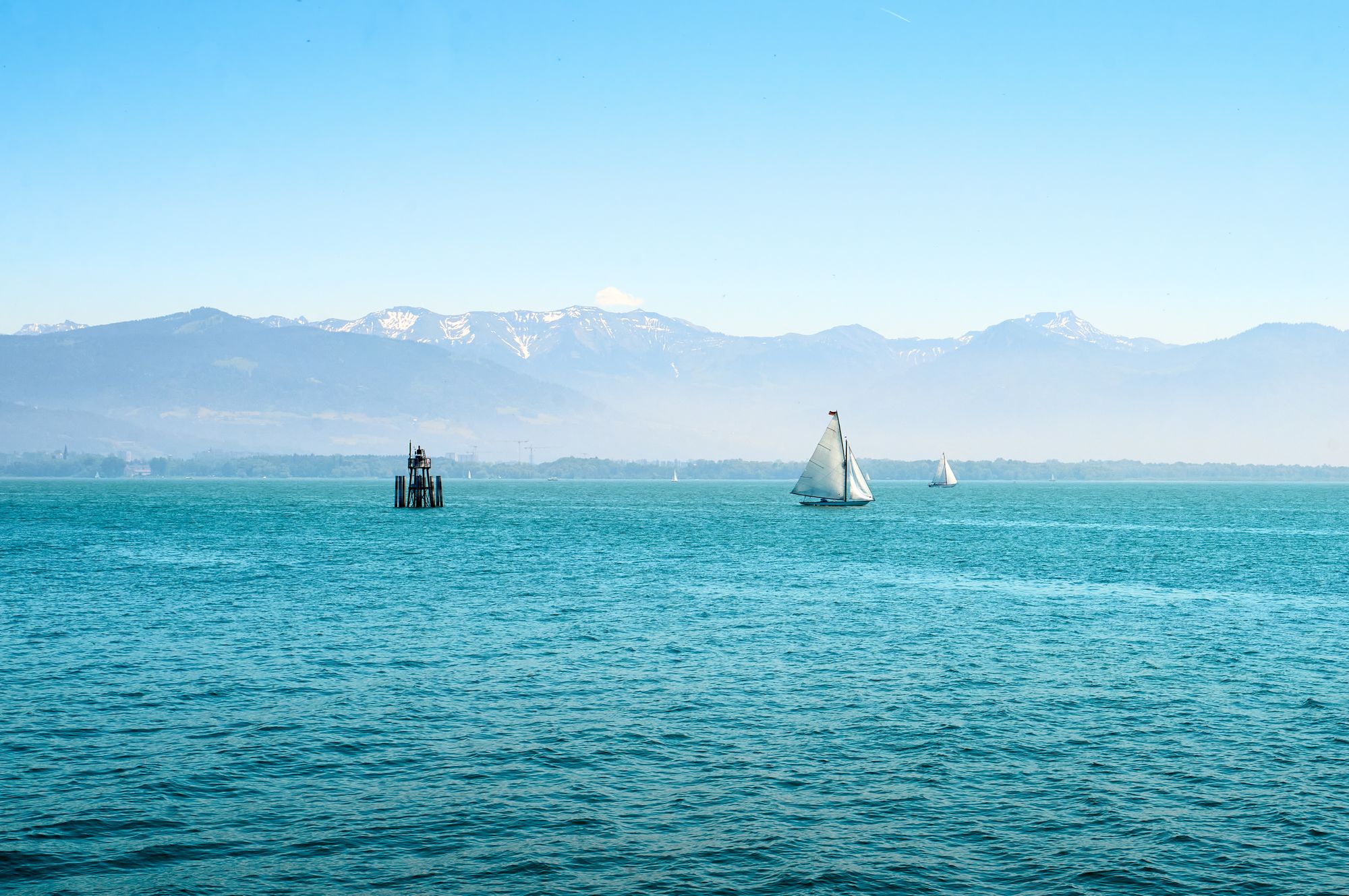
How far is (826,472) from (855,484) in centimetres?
931

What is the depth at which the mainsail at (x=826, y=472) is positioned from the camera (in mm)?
180125

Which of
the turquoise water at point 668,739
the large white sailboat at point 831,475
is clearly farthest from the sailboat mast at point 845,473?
the turquoise water at point 668,739

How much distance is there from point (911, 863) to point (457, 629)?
107 feet

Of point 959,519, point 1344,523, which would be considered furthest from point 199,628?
point 1344,523

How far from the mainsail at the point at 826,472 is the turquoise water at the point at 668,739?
108744 mm

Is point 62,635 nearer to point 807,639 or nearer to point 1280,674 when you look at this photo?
point 807,639

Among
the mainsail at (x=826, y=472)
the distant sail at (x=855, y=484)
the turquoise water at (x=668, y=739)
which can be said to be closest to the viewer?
the turquoise water at (x=668, y=739)

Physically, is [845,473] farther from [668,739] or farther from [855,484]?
[668,739]

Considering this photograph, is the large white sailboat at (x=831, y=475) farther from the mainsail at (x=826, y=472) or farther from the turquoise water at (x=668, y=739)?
the turquoise water at (x=668, y=739)

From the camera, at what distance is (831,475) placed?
18488cm

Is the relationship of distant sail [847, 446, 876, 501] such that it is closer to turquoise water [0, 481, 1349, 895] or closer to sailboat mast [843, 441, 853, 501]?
sailboat mast [843, 441, 853, 501]

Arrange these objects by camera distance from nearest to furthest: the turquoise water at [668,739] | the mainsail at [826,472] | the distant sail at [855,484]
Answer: the turquoise water at [668,739] → the mainsail at [826,472] → the distant sail at [855,484]

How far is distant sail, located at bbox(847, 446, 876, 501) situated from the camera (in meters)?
188

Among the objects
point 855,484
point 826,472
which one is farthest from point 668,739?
point 855,484
